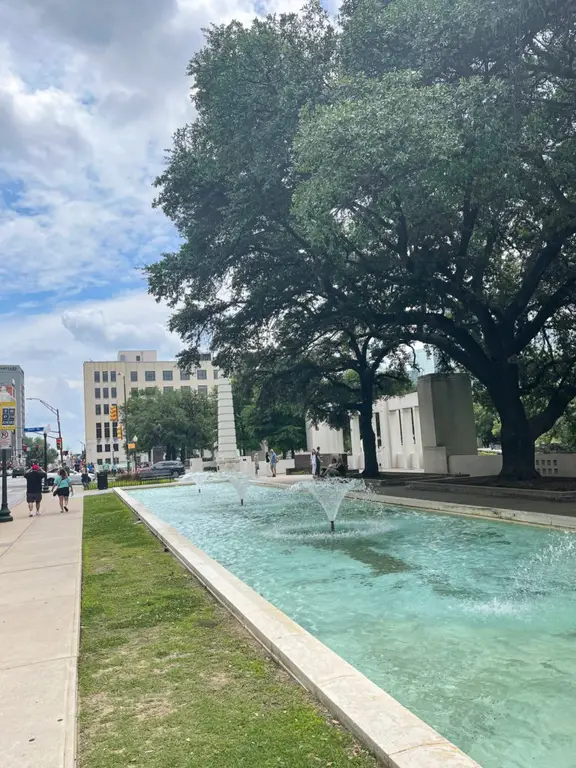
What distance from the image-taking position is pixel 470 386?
27000 mm

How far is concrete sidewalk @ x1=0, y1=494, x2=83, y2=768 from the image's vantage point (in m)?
3.80

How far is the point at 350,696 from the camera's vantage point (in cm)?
400

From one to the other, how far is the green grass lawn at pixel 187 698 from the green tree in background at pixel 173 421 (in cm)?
6304

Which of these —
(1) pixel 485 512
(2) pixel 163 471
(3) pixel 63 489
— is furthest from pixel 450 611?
(2) pixel 163 471

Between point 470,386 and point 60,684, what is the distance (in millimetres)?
24264

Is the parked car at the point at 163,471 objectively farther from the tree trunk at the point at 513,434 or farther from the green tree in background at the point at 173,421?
the tree trunk at the point at 513,434

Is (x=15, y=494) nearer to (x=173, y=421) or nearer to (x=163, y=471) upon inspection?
(x=163, y=471)

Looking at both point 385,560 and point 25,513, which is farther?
point 25,513

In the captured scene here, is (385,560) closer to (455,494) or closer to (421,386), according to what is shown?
(455,494)

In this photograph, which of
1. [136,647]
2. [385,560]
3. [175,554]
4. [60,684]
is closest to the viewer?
[60,684]

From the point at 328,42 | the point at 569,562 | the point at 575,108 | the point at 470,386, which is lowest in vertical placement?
the point at 569,562

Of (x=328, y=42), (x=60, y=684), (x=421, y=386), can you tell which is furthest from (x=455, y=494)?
(x=60, y=684)

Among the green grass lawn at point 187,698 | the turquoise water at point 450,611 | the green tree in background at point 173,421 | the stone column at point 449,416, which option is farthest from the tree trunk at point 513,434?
the green tree in background at point 173,421

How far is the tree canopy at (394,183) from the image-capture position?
12.4 m
